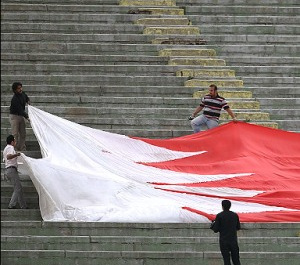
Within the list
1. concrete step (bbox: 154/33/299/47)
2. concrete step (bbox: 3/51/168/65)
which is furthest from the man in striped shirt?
concrete step (bbox: 154/33/299/47)

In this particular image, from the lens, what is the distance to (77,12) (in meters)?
31.4

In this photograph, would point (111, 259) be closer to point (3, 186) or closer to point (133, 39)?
point (3, 186)

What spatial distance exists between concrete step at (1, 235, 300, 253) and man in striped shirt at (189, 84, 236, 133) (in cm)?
494

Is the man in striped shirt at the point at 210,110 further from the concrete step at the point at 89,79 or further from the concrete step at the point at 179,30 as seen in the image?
the concrete step at the point at 179,30

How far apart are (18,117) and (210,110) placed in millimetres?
3657

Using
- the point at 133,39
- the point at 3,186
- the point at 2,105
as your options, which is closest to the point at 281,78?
the point at 133,39

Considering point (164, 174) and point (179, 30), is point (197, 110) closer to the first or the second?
point (164, 174)

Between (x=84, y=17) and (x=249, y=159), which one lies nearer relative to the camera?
(x=249, y=159)

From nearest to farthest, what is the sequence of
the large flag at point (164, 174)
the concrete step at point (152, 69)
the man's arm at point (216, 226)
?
the man's arm at point (216, 226) < the large flag at point (164, 174) < the concrete step at point (152, 69)

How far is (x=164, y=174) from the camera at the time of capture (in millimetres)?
24281

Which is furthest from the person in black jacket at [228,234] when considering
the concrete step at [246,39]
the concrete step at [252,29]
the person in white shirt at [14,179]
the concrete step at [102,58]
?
the concrete step at [252,29]

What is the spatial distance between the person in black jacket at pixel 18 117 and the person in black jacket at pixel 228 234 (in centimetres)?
582

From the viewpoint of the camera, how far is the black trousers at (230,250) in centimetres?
1977

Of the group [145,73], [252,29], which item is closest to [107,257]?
[145,73]
